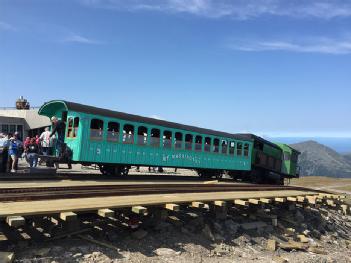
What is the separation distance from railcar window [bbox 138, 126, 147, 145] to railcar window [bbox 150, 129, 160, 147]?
0.45m

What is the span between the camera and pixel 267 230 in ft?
55.4

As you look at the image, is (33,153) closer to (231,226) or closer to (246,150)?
(231,226)

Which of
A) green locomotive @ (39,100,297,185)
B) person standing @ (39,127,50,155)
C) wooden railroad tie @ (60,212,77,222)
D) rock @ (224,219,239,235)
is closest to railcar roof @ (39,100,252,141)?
green locomotive @ (39,100,297,185)

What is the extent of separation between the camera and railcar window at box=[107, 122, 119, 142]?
18656 mm

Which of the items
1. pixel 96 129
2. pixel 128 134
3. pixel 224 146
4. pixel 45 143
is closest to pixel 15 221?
pixel 96 129

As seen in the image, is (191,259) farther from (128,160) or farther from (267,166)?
(267,166)

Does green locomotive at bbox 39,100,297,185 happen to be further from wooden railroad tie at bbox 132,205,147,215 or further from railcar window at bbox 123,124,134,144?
wooden railroad tie at bbox 132,205,147,215

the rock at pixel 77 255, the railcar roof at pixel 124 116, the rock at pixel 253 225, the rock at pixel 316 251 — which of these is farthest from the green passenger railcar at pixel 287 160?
the rock at pixel 77 255

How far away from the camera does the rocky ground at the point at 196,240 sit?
991 cm

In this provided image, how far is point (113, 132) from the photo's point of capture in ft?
61.9

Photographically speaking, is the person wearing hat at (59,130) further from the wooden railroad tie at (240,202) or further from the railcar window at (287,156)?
the railcar window at (287,156)

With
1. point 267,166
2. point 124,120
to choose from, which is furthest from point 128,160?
point 267,166

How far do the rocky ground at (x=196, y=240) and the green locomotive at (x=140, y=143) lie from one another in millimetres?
5254

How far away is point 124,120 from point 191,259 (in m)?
9.32
